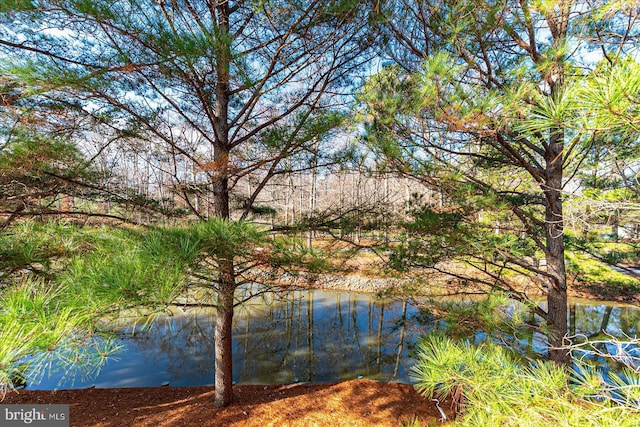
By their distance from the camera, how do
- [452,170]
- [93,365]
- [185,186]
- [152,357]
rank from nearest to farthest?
[93,365], [452,170], [185,186], [152,357]

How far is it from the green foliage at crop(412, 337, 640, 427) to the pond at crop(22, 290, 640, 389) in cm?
155

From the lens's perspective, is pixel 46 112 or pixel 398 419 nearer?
pixel 46 112

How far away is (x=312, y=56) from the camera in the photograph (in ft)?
7.73

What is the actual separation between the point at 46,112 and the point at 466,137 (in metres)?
3.48

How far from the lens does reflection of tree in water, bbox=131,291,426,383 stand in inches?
167

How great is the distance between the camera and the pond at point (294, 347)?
13.1 feet

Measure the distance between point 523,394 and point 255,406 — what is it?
2.64 metres

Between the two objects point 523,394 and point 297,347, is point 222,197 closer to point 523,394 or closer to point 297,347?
point 523,394

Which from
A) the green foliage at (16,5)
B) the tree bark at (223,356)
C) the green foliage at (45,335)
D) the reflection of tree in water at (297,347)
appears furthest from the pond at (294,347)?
the green foliage at (16,5)

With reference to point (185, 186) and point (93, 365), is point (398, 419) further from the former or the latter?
point (185, 186)

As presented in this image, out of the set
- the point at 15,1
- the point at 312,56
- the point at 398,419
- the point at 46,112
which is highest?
the point at 312,56

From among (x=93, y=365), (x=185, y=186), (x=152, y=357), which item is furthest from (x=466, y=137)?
(x=152, y=357)

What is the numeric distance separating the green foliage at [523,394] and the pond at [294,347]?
155 cm

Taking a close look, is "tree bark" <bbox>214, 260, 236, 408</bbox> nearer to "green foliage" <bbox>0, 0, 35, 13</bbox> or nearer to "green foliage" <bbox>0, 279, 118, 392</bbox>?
"green foliage" <bbox>0, 279, 118, 392</bbox>
